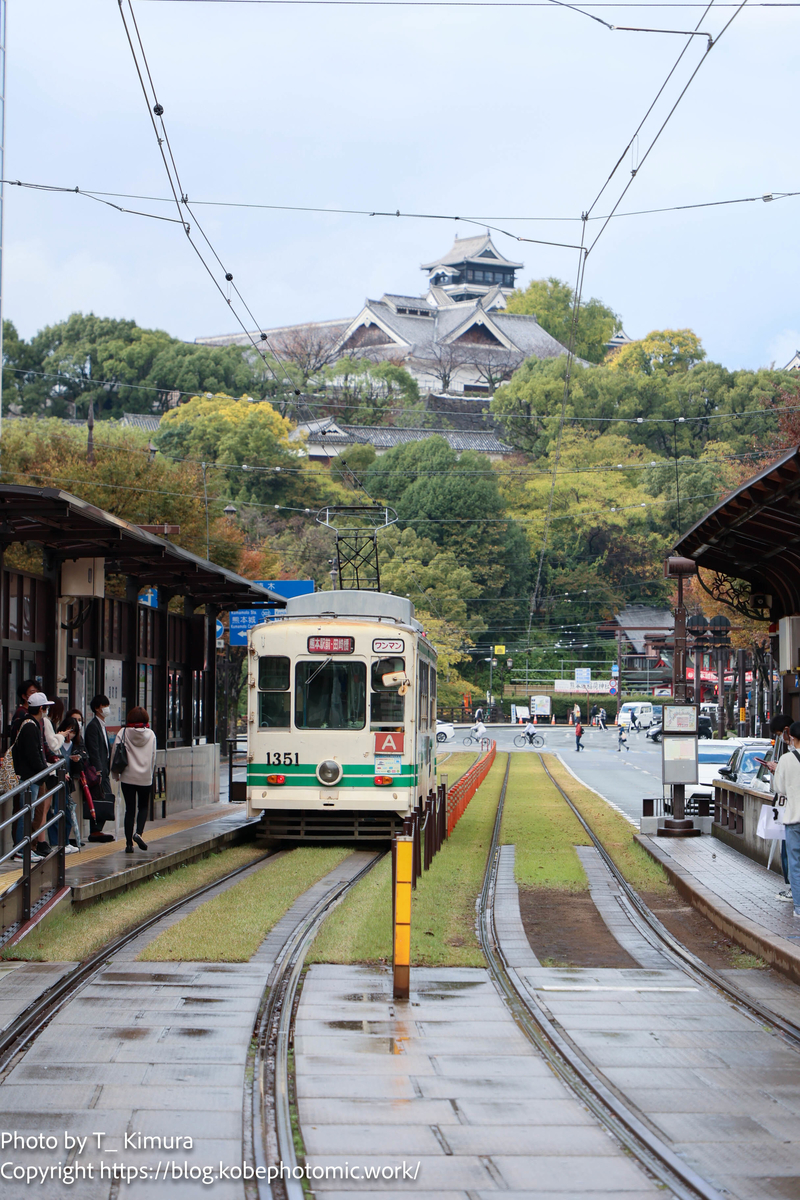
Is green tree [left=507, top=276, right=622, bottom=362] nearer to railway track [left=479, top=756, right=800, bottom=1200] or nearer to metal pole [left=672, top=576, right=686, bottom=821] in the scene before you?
metal pole [left=672, top=576, right=686, bottom=821]

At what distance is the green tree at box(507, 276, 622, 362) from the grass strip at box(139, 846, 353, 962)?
126 metres

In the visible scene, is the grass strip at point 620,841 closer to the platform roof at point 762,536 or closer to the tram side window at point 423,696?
the tram side window at point 423,696

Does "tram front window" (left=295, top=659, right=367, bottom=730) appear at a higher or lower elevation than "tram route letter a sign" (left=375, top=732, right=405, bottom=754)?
higher

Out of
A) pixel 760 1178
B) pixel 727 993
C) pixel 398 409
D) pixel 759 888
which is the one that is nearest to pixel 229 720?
pixel 759 888

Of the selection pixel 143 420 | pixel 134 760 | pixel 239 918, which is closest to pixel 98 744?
pixel 134 760

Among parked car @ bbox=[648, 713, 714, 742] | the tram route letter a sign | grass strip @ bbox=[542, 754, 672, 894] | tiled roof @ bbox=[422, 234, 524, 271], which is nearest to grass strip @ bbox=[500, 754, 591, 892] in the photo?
grass strip @ bbox=[542, 754, 672, 894]

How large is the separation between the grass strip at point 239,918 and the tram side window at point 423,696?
3089 millimetres

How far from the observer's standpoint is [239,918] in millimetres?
11398

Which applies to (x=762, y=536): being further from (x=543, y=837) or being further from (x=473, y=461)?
(x=473, y=461)

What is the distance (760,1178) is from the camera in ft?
17.3

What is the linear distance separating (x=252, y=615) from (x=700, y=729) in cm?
2647

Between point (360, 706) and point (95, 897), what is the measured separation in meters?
6.23

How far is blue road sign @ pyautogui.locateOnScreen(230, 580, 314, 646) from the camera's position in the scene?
29656 mm

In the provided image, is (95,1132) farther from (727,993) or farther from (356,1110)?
(727,993)
